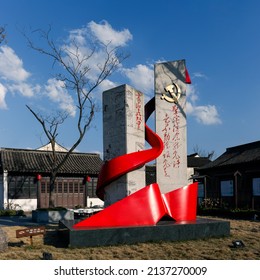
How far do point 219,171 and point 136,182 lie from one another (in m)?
12.7

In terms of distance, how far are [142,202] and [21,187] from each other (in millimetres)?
13626

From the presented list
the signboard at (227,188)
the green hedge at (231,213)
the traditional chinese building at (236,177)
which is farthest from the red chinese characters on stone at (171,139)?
the signboard at (227,188)

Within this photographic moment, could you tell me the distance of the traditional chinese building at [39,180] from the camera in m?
20.4

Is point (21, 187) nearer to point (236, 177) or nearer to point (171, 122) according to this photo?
point (236, 177)

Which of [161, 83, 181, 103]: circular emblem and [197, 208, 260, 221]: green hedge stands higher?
[161, 83, 181, 103]: circular emblem

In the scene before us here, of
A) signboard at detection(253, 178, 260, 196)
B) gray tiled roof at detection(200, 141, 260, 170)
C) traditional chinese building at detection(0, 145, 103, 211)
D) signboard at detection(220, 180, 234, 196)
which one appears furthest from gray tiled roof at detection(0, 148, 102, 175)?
signboard at detection(253, 178, 260, 196)

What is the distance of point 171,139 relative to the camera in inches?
401

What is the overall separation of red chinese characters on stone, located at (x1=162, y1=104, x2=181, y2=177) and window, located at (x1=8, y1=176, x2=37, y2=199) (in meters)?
12.9

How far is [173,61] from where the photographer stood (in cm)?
1035

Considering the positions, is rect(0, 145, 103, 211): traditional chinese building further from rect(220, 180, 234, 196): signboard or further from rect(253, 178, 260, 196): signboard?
rect(253, 178, 260, 196): signboard

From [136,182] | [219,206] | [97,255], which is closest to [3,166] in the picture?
[219,206]

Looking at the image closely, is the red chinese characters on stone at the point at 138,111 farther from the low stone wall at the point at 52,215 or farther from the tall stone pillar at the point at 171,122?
the low stone wall at the point at 52,215

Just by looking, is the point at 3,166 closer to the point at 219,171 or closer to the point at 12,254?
the point at 219,171

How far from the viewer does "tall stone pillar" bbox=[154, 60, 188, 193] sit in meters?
10.0
